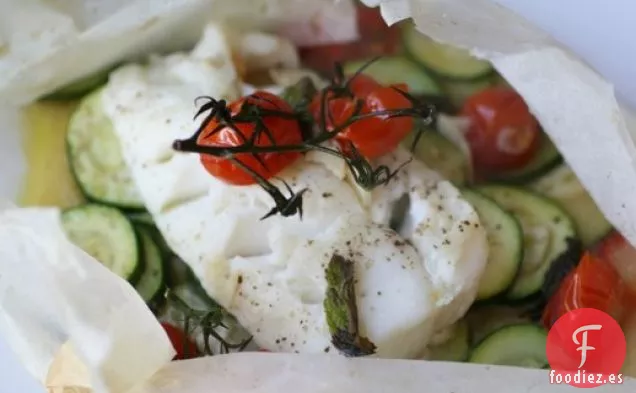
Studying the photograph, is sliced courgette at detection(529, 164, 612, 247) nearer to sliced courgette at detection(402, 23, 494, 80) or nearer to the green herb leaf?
sliced courgette at detection(402, 23, 494, 80)

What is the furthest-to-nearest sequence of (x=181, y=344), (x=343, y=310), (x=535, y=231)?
1. (x=535, y=231)
2. (x=181, y=344)
3. (x=343, y=310)

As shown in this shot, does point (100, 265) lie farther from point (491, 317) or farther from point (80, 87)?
point (491, 317)

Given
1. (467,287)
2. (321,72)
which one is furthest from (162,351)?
(321,72)

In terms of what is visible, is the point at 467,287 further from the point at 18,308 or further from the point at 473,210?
the point at 18,308

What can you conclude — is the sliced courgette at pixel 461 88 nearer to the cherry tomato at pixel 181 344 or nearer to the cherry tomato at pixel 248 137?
the cherry tomato at pixel 248 137

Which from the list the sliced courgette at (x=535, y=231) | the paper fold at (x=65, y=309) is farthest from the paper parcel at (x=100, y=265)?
the sliced courgette at (x=535, y=231)

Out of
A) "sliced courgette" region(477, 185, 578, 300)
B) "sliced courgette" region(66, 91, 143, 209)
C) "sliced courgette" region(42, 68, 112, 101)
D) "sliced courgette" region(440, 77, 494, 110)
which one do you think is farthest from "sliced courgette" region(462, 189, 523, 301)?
"sliced courgette" region(42, 68, 112, 101)

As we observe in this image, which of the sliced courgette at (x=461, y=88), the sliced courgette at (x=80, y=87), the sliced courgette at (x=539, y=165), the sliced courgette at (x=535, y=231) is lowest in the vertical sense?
the sliced courgette at (x=535, y=231)

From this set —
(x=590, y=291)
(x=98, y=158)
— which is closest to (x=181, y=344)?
(x=98, y=158)
